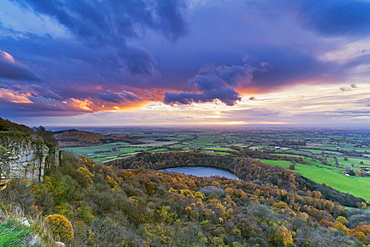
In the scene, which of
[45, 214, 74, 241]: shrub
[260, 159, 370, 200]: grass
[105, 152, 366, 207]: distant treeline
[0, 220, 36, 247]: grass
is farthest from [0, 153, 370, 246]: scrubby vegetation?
[260, 159, 370, 200]: grass

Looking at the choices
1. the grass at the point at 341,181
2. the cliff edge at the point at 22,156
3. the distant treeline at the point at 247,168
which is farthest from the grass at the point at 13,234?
the grass at the point at 341,181

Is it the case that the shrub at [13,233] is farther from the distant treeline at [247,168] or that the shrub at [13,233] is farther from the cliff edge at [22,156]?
the distant treeline at [247,168]

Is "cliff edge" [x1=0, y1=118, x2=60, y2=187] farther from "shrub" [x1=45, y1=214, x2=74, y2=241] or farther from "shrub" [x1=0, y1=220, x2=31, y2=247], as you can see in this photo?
"shrub" [x1=0, y1=220, x2=31, y2=247]

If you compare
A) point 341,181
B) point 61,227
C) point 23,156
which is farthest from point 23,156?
point 341,181

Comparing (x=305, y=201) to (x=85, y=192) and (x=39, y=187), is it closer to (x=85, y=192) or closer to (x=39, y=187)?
(x=85, y=192)

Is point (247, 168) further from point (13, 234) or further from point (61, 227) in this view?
point (13, 234)

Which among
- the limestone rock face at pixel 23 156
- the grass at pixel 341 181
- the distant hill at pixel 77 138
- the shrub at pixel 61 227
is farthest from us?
the distant hill at pixel 77 138

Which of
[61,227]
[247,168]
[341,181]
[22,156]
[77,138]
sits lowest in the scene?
[247,168]

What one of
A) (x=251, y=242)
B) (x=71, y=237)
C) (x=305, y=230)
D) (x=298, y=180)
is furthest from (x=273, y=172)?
(x=71, y=237)

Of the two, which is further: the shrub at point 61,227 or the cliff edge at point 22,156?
the cliff edge at point 22,156
